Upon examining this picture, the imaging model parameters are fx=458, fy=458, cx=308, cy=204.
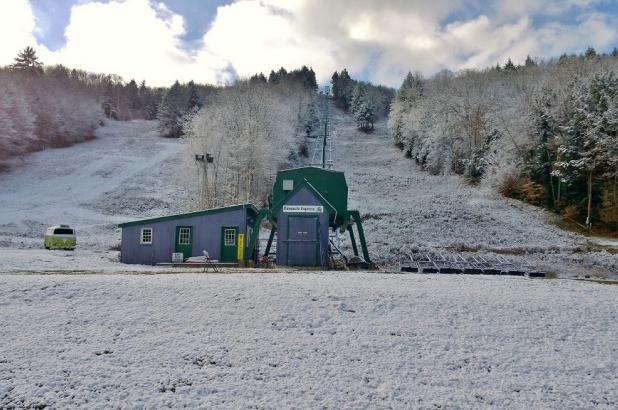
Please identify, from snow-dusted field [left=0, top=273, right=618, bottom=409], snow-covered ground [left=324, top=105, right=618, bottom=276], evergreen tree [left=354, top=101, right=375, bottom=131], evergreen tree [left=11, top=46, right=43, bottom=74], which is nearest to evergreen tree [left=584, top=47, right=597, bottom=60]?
snow-covered ground [left=324, top=105, right=618, bottom=276]

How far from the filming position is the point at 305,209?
1045 inches

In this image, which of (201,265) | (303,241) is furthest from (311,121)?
(201,265)

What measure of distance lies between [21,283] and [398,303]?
10783 millimetres

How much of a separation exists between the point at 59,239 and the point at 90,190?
29.2 meters

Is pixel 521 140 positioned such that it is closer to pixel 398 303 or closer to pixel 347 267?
pixel 347 267

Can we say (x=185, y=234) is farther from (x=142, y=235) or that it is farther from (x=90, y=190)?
(x=90, y=190)

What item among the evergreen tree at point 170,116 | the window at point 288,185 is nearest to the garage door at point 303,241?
the window at point 288,185

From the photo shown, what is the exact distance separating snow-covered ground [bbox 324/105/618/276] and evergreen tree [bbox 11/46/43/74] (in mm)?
82809

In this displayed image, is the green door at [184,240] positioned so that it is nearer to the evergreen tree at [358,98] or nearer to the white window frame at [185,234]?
the white window frame at [185,234]

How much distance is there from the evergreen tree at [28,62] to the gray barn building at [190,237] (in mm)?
98139

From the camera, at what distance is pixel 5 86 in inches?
2746

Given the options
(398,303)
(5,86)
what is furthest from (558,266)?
(5,86)

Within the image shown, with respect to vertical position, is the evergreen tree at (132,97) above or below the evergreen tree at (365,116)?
above

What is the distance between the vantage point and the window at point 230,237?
2716 centimetres
